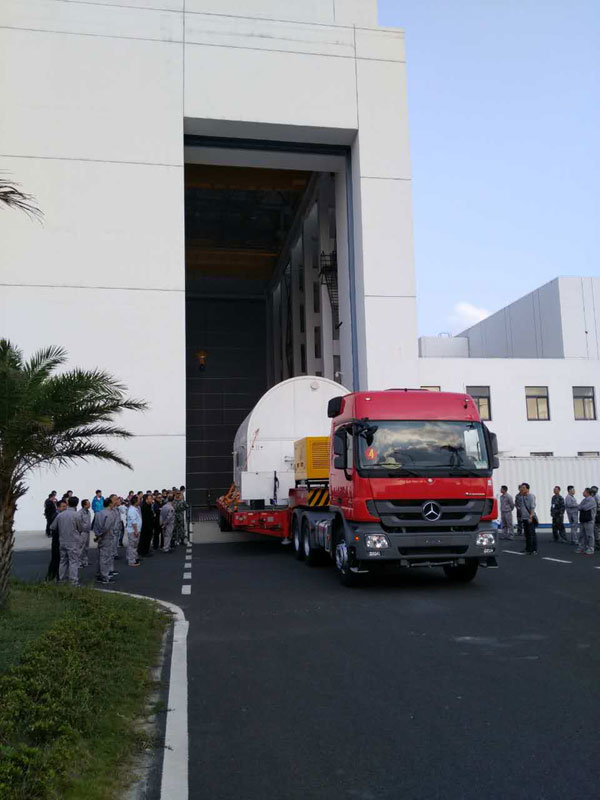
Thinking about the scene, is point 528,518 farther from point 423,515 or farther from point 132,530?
point 132,530

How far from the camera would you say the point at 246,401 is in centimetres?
5100

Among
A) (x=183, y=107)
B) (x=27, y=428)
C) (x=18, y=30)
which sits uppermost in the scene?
(x=18, y=30)

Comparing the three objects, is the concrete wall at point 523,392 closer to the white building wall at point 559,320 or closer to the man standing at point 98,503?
the white building wall at point 559,320

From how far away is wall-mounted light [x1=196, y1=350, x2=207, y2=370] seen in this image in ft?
159

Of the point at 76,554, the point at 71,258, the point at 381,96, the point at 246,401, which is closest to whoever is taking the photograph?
the point at 76,554

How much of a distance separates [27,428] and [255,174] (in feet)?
89.1

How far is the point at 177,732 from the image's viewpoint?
16.4 ft

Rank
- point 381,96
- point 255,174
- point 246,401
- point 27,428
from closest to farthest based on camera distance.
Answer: point 27,428, point 381,96, point 255,174, point 246,401

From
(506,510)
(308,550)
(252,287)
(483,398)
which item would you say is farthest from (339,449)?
(252,287)

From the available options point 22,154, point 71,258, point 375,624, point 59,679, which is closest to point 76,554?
point 375,624

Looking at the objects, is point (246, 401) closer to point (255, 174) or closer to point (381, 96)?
point (255, 174)

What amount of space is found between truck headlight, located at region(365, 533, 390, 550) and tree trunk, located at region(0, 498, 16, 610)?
517 cm

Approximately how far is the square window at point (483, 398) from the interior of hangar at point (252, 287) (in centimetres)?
650

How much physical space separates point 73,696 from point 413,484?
6.69 metres
